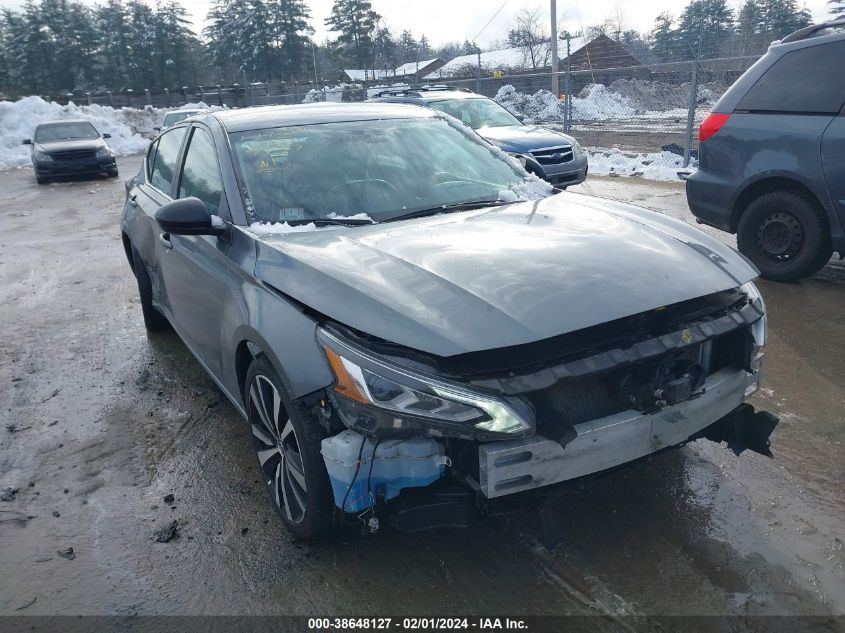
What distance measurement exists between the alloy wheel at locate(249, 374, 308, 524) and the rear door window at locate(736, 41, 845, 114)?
4807mm

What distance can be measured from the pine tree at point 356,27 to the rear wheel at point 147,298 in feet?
213

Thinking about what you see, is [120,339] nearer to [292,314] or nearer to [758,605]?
[292,314]

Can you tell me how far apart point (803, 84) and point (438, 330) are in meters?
4.70

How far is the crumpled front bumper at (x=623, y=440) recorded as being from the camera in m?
2.14

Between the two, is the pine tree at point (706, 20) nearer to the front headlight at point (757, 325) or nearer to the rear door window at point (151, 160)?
the rear door window at point (151, 160)

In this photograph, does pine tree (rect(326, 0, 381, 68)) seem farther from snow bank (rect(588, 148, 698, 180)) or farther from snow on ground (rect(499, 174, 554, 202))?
snow on ground (rect(499, 174, 554, 202))

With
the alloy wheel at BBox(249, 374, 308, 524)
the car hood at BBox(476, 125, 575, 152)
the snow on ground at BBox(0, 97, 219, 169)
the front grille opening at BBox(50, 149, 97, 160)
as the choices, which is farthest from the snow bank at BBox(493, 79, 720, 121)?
the alloy wheel at BBox(249, 374, 308, 524)

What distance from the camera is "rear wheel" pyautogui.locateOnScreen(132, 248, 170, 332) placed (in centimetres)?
511

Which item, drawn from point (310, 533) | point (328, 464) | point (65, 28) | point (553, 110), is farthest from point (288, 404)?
point (65, 28)

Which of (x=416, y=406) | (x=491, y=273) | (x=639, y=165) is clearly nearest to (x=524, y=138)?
(x=639, y=165)

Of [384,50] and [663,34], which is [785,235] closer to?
[663,34]

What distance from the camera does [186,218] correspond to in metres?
3.07

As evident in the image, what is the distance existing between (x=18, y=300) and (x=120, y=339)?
2011mm

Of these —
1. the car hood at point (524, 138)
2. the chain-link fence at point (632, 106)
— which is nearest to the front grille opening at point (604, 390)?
Result: the chain-link fence at point (632, 106)
